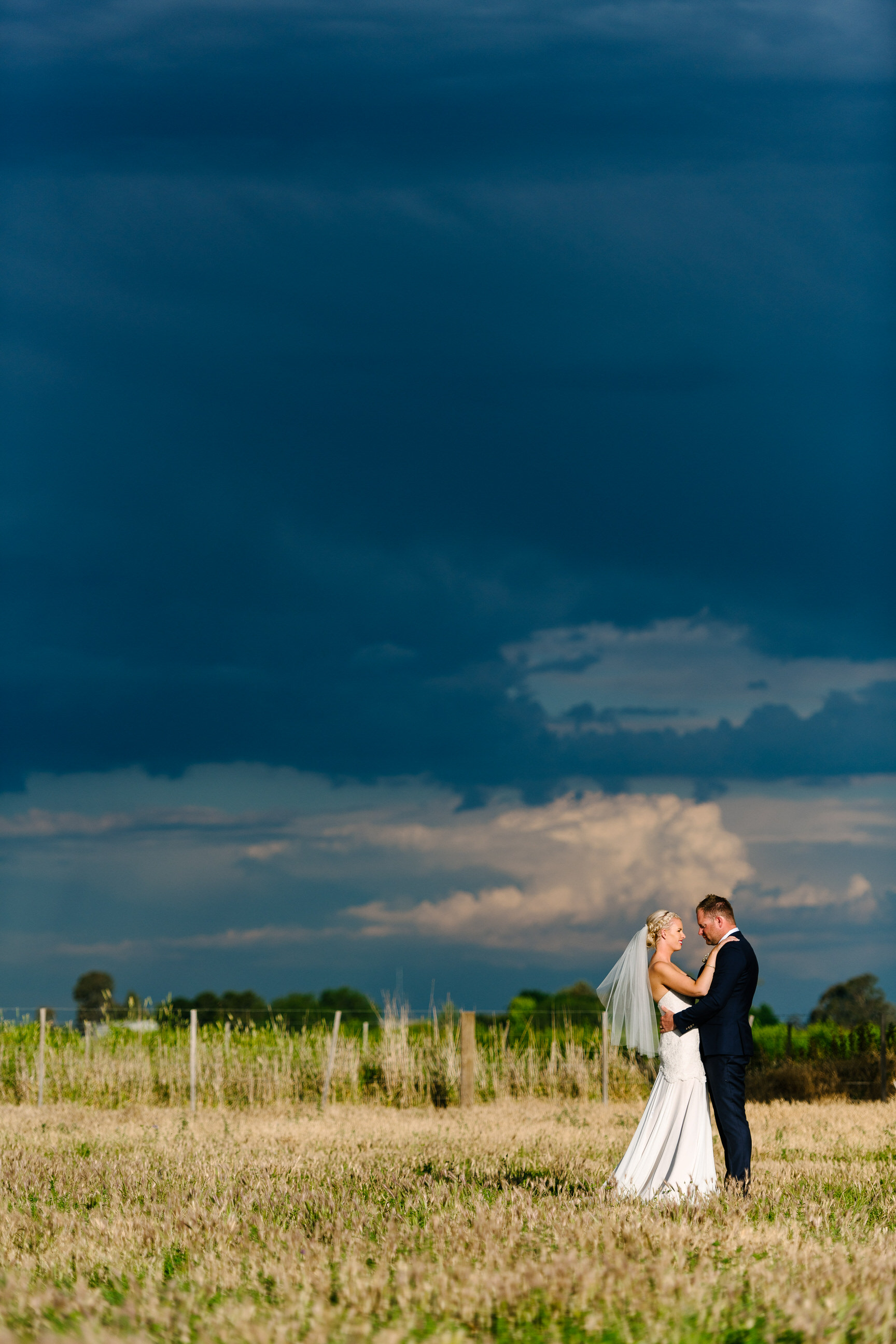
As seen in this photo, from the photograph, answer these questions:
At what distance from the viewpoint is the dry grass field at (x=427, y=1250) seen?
447 centimetres

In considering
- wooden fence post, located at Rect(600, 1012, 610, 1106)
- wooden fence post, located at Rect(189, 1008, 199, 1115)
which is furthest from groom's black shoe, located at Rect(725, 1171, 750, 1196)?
wooden fence post, located at Rect(189, 1008, 199, 1115)

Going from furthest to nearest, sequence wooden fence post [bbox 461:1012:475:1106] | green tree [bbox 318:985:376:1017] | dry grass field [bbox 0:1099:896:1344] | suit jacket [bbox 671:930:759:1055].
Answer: green tree [bbox 318:985:376:1017] < wooden fence post [bbox 461:1012:475:1106] < suit jacket [bbox 671:930:759:1055] < dry grass field [bbox 0:1099:896:1344]

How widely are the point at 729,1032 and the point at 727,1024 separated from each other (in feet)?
0.17

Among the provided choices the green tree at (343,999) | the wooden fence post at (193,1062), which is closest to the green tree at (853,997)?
the green tree at (343,999)

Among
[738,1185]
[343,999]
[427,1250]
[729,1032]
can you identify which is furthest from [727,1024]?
[343,999]

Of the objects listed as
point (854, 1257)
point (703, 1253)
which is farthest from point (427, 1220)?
point (854, 1257)

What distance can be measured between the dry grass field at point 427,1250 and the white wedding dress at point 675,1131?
35 centimetres

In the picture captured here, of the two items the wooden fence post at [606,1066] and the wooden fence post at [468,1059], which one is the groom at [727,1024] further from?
the wooden fence post at [468,1059]

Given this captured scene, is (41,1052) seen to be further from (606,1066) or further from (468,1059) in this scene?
(606,1066)

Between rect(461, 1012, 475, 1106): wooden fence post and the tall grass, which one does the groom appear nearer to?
rect(461, 1012, 475, 1106): wooden fence post

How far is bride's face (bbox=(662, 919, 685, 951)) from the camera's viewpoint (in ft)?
28.7

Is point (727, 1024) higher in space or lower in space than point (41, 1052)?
higher

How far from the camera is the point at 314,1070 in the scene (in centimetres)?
1855

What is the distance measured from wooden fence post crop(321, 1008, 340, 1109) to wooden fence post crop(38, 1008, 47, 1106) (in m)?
4.29
